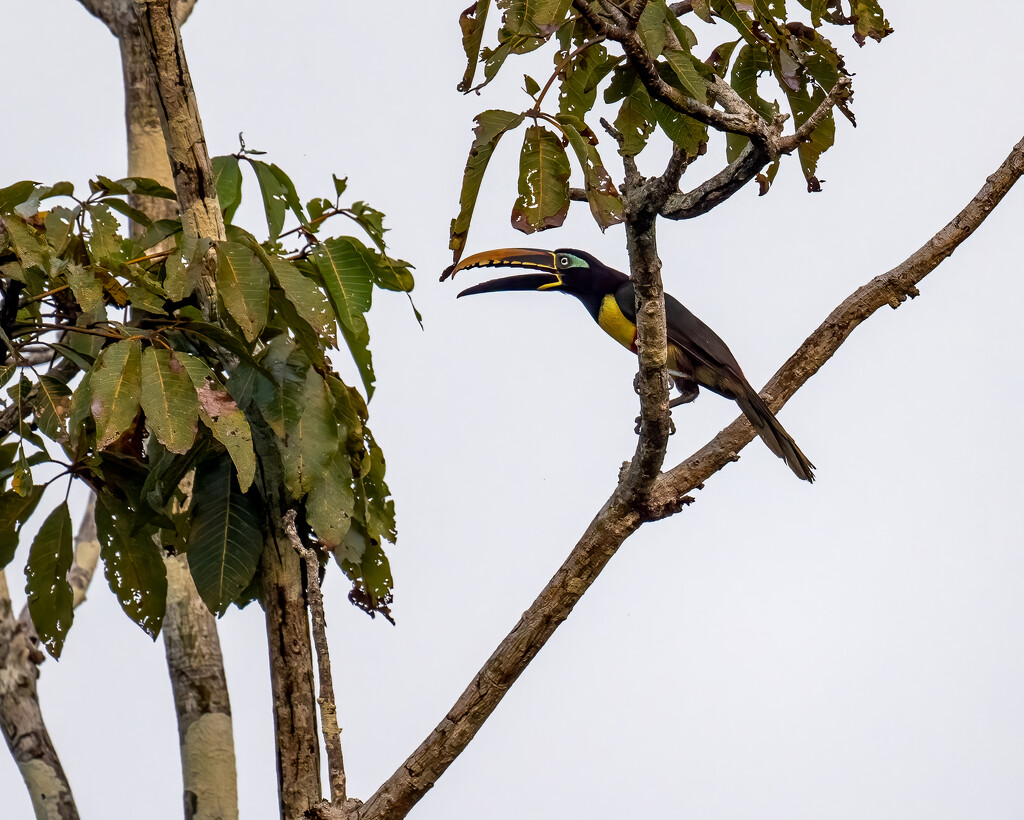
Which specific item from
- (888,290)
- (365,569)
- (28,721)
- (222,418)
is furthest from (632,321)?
(28,721)

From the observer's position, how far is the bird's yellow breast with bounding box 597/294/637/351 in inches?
223

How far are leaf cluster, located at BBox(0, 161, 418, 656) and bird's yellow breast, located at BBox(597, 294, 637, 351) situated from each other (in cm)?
219

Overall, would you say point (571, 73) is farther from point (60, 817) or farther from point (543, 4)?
point (60, 817)

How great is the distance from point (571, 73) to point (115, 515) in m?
1.82

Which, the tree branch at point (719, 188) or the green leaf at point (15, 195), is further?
the green leaf at point (15, 195)

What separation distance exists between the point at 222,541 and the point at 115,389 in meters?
0.82

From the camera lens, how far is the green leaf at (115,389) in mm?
2598

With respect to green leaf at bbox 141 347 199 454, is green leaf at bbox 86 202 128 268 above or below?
above

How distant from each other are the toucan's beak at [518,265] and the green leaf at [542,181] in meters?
2.62

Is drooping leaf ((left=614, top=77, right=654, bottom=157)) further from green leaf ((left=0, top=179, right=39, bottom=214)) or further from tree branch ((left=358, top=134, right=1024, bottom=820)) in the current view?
green leaf ((left=0, top=179, right=39, bottom=214))

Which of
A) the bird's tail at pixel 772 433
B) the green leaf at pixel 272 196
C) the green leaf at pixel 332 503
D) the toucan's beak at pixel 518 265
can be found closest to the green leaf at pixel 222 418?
the green leaf at pixel 332 503

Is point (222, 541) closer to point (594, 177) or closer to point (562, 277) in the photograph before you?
point (594, 177)

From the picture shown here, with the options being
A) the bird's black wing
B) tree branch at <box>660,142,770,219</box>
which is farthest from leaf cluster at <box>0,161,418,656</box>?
the bird's black wing

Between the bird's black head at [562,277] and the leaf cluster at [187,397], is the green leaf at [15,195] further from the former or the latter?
the bird's black head at [562,277]
